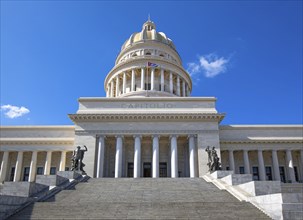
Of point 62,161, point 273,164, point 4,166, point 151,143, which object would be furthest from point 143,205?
point 4,166

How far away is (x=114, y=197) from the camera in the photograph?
54.7 feet

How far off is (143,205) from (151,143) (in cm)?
2243

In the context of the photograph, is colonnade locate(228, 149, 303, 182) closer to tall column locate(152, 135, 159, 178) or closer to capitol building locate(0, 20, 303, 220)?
capitol building locate(0, 20, 303, 220)

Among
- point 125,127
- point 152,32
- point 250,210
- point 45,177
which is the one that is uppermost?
point 152,32

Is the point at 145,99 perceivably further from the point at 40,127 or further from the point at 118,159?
the point at 40,127

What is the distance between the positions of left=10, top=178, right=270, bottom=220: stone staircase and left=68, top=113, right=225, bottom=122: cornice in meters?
14.7

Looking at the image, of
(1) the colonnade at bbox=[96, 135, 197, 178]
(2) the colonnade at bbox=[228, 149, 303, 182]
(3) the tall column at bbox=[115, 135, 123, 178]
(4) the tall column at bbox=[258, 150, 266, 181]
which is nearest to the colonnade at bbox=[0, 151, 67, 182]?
(1) the colonnade at bbox=[96, 135, 197, 178]

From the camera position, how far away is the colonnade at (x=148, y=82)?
47656mm

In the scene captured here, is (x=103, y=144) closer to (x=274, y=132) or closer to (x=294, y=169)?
(x=274, y=132)

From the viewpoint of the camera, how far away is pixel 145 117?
3400 centimetres

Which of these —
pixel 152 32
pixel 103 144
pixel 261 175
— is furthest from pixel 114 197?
pixel 152 32

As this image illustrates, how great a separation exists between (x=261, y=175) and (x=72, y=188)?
1040 inches

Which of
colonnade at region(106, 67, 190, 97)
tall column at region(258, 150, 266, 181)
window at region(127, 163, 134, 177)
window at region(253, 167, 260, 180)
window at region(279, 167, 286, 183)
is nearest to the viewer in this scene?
window at region(127, 163, 134, 177)

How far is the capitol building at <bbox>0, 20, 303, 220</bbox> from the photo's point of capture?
1313 inches
